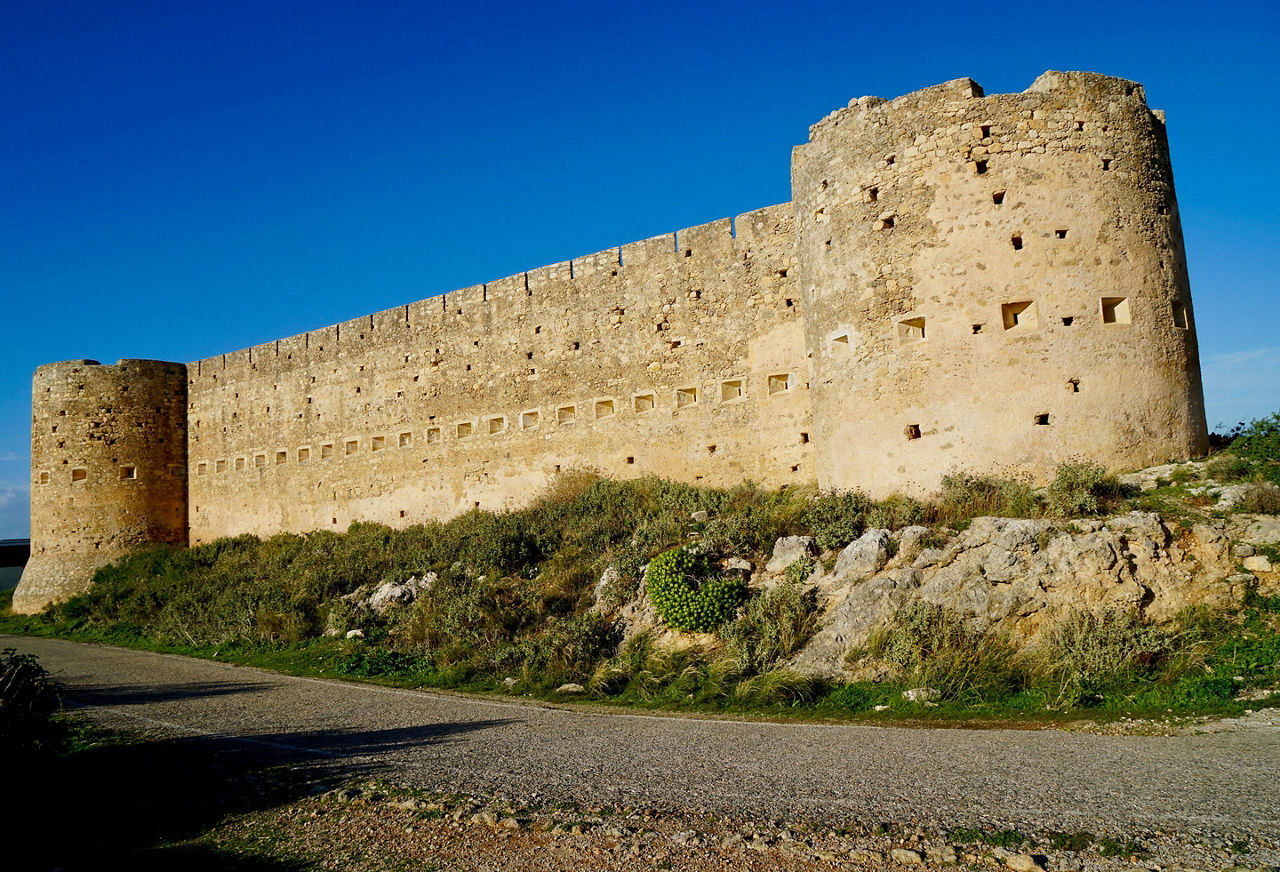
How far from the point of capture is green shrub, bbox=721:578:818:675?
1019cm

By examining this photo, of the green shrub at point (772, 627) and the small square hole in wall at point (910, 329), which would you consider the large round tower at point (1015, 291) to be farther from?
the green shrub at point (772, 627)

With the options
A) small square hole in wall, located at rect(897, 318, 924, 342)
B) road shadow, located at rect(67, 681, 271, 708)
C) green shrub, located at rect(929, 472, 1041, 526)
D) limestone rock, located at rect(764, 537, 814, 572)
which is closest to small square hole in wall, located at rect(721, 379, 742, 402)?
small square hole in wall, located at rect(897, 318, 924, 342)

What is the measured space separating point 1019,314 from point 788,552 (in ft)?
14.6

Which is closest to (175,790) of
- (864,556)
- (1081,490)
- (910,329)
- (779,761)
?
(779,761)

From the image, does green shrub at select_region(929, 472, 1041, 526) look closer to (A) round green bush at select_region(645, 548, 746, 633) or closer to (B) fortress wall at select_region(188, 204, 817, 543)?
(A) round green bush at select_region(645, 548, 746, 633)

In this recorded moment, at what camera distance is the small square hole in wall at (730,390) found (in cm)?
1572

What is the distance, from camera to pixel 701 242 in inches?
645

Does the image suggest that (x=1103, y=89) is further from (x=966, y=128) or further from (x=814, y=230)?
(x=814, y=230)

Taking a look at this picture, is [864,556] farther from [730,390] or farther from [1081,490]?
[730,390]

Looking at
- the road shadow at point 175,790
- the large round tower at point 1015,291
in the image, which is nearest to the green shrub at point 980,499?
the large round tower at point 1015,291

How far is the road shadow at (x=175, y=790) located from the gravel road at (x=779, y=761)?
78 mm

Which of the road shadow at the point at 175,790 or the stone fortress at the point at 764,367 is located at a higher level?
the stone fortress at the point at 764,367

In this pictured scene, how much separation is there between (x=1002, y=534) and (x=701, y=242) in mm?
8526

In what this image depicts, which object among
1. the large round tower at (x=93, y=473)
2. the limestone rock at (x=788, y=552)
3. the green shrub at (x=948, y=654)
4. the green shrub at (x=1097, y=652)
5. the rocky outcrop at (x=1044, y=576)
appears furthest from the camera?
the large round tower at (x=93, y=473)
